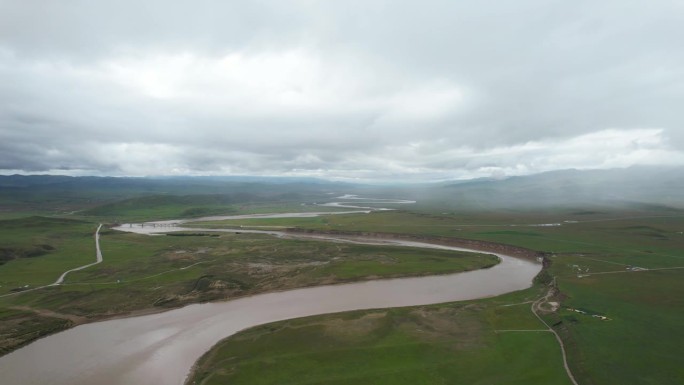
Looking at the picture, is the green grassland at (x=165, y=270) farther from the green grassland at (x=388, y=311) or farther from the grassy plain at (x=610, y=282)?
the grassy plain at (x=610, y=282)

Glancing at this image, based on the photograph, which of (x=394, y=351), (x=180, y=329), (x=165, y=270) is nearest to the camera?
(x=394, y=351)

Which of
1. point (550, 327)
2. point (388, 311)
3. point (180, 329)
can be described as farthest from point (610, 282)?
point (180, 329)

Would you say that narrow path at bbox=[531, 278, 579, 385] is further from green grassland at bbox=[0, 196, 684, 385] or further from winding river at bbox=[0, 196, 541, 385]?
winding river at bbox=[0, 196, 541, 385]

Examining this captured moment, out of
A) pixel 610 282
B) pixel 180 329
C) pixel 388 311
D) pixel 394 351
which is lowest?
pixel 180 329

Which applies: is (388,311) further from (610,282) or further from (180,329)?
(610,282)

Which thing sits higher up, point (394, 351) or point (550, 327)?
point (550, 327)

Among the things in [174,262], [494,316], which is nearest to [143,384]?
[494,316]
